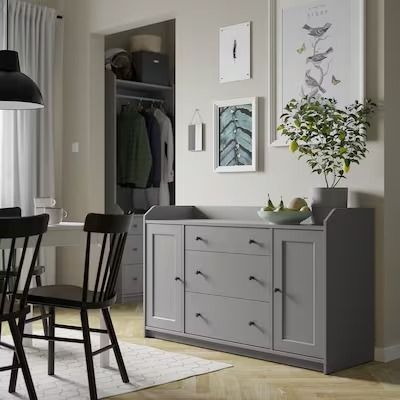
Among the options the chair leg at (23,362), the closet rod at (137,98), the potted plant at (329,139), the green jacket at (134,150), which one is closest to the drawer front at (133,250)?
the green jacket at (134,150)

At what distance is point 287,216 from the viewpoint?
398 cm

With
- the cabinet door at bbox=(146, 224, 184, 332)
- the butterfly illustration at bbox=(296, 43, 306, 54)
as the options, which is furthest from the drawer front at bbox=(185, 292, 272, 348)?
the butterfly illustration at bbox=(296, 43, 306, 54)

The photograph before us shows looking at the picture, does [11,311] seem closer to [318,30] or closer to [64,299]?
[64,299]

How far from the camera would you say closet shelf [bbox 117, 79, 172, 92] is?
642cm

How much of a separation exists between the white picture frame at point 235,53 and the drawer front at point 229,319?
4.87 feet


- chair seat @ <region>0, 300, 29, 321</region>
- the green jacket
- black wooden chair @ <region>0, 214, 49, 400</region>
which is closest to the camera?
black wooden chair @ <region>0, 214, 49, 400</region>

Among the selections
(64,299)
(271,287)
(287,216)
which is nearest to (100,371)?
(64,299)

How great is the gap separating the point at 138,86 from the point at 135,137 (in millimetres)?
502

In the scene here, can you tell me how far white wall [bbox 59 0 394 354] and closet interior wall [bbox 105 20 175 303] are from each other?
0.68 ft

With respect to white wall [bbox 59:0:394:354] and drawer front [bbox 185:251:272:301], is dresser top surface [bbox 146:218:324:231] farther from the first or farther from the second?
white wall [bbox 59:0:394:354]

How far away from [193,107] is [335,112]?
121cm

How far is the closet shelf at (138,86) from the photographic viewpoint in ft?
21.1

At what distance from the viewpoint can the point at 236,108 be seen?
4754mm

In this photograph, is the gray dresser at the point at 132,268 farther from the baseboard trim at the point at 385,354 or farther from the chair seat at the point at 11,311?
the chair seat at the point at 11,311
